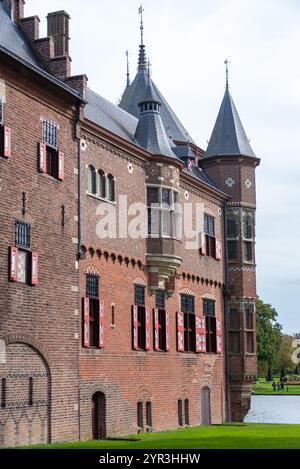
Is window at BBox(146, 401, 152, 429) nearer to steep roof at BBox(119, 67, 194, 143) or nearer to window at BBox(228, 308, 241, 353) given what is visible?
window at BBox(228, 308, 241, 353)

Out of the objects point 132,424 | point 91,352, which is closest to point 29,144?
point 91,352

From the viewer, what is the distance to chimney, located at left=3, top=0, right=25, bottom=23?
2491 cm

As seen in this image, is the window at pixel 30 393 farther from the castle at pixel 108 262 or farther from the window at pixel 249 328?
the window at pixel 249 328

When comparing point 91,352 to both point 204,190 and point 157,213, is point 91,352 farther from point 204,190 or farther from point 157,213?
point 204,190

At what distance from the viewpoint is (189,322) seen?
3188 centimetres

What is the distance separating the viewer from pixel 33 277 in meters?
21.1

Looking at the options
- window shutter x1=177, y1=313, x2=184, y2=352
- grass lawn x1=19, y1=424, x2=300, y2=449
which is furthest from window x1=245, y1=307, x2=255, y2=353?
grass lawn x1=19, y1=424, x2=300, y2=449

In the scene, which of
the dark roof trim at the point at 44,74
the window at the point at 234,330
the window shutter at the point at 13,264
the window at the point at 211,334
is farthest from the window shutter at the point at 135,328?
the window at the point at 234,330

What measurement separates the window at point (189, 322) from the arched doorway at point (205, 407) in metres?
2.13

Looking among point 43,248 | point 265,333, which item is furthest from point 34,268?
point 265,333

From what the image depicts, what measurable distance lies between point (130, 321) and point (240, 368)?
31.0ft

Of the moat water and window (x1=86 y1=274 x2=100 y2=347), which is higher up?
window (x1=86 y1=274 x2=100 y2=347)

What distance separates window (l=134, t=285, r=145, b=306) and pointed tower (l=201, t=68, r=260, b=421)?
26.0 feet

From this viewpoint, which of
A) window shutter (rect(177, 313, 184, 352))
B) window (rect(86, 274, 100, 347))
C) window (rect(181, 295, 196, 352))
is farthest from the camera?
window (rect(181, 295, 196, 352))
